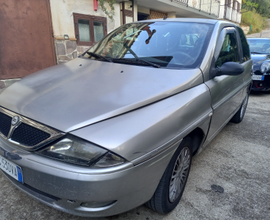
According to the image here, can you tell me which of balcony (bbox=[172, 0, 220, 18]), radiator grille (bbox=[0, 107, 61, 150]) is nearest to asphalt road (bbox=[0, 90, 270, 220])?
radiator grille (bbox=[0, 107, 61, 150])

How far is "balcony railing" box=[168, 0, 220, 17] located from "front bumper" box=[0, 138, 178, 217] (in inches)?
461

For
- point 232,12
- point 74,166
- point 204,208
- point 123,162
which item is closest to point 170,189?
point 204,208

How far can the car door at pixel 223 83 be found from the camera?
7.36ft

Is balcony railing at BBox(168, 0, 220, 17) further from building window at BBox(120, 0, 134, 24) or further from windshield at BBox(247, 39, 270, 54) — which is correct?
windshield at BBox(247, 39, 270, 54)

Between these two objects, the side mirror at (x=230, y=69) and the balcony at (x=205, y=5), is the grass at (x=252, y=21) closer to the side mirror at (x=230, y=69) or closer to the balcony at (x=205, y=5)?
the balcony at (x=205, y=5)

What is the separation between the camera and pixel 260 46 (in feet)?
23.0

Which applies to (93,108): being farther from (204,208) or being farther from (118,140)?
(204,208)

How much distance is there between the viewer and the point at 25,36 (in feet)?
19.1

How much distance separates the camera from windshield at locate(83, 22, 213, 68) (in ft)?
7.12

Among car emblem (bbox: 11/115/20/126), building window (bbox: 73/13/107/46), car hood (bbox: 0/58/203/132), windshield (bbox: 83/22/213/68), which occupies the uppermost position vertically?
building window (bbox: 73/13/107/46)

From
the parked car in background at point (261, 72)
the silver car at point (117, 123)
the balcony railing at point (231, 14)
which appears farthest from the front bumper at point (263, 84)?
the balcony railing at point (231, 14)

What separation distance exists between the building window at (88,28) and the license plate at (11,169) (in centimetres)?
631

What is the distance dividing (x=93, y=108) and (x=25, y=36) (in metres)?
5.49

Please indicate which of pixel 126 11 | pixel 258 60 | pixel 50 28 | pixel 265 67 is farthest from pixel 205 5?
pixel 50 28
